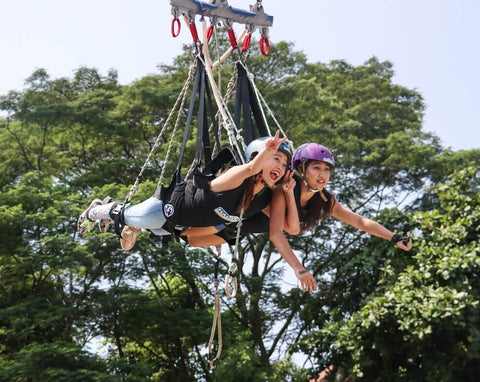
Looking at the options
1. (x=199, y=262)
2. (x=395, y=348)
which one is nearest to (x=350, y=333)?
(x=395, y=348)

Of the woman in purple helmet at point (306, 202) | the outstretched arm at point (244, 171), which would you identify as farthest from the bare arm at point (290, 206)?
the outstretched arm at point (244, 171)

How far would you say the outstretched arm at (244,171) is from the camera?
3654mm

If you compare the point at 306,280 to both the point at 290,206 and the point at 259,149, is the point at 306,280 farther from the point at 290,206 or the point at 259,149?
the point at 259,149

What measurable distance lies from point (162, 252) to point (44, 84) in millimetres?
3102

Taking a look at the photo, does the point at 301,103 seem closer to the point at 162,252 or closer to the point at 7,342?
the point at 162,252

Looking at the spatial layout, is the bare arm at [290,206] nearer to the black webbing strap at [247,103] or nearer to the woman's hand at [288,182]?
the woman's hand at [288,182]

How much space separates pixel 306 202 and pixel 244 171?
28.2 inches

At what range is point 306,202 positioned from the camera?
4426 mm

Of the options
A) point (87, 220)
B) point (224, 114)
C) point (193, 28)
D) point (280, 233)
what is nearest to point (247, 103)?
point (224, 114)

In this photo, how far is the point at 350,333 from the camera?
425 inches

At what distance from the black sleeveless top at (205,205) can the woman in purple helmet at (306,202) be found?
0.11 m

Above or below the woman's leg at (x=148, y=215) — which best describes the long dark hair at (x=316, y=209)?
below

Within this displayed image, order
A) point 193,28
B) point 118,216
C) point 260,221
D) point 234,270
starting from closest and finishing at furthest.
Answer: point 234,270, point 260,221, point 193,28, point 118,216

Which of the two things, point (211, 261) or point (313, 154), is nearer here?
point (313, 154)
